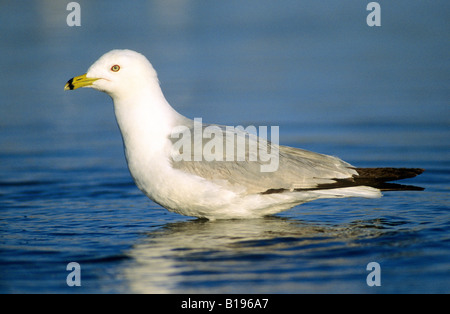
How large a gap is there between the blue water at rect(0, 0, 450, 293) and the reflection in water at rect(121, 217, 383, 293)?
0.07ft

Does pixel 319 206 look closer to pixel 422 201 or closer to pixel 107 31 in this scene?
pixel 422 201

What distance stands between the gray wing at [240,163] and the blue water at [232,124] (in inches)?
20.4

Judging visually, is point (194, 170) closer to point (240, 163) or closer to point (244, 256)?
point (240, 163)

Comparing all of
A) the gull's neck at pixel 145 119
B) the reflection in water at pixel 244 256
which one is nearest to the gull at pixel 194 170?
the gull's neck at pixel 145 119

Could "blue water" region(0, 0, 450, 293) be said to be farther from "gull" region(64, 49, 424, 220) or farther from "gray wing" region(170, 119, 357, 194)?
"gray wing" region(170, 119, 357, 194)

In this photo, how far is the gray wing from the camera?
323 inches

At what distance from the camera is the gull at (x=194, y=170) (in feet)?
26.7

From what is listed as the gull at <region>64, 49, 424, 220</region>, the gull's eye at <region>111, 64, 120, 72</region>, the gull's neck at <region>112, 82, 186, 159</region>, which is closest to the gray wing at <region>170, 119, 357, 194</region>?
the gull at <region>64, 49, 424, 220</region>

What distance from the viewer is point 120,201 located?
9.98 metres

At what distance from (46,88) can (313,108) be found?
17.4ft

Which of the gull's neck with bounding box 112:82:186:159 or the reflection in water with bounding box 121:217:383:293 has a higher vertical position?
the gull's neck with bounding box 112:82:186:159

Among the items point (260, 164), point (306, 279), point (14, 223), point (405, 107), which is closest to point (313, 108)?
point (405, 107)

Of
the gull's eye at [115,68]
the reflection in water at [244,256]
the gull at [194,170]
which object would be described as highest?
the gull's eye at [115,68]

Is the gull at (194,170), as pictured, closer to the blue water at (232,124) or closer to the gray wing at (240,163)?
the gray wing at (240,163)
